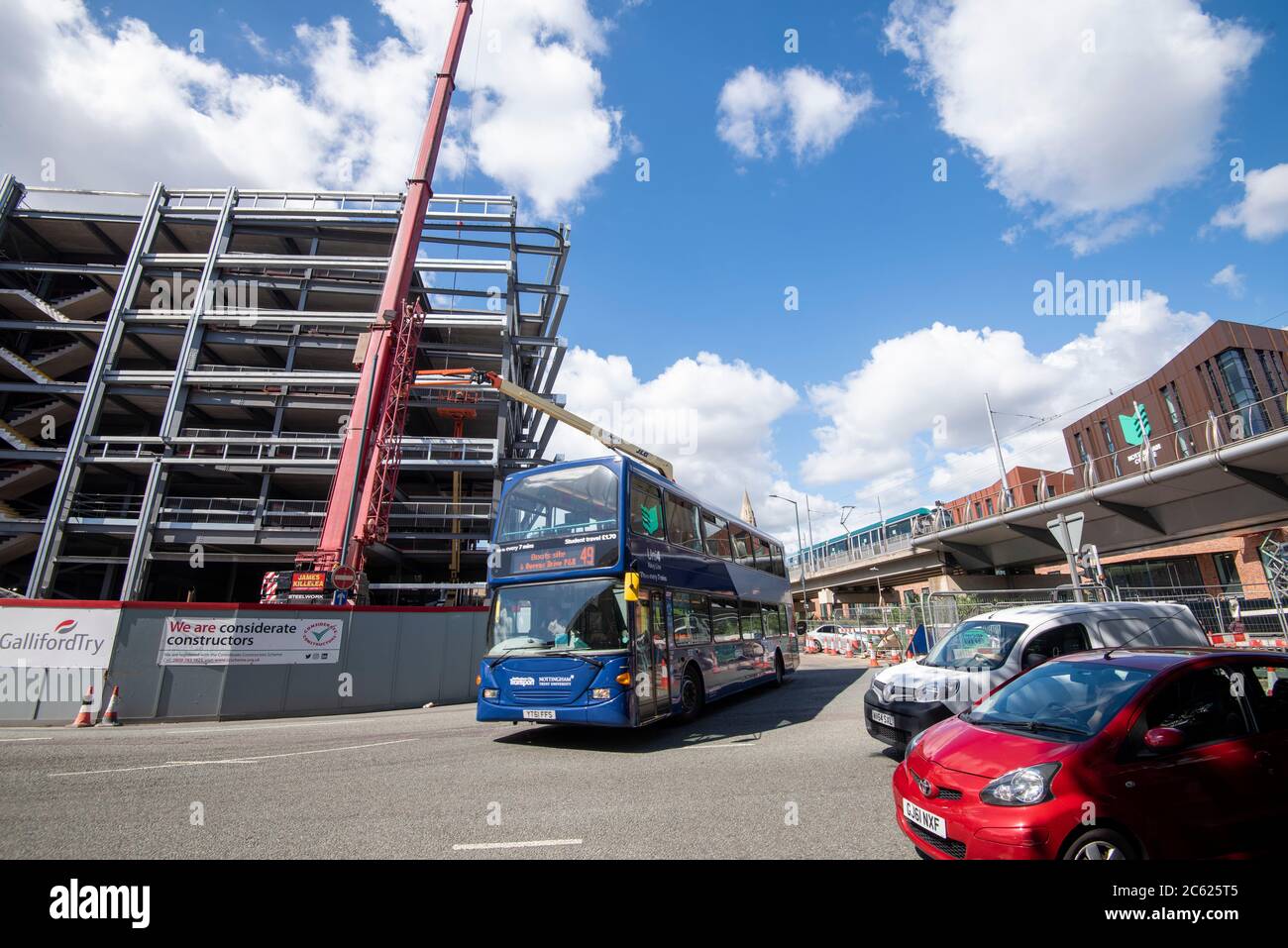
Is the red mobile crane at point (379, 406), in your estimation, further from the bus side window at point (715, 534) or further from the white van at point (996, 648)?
the white van at point (996, 648)

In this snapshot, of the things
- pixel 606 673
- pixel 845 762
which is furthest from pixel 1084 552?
pixel 606 673

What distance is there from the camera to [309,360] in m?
37.0

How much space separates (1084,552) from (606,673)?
9.81 metres

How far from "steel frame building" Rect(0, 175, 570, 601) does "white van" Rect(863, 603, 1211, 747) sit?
2623cm

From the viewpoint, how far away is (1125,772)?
10.5 ft

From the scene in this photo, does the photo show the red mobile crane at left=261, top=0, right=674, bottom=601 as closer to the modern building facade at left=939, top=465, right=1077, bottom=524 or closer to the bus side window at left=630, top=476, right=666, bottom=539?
the bus side window at left=630, top=476, right=666, bottom=539

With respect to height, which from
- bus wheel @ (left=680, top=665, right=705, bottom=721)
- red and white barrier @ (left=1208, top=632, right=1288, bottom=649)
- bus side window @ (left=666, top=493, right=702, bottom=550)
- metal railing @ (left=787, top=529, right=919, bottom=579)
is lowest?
bus wheel @ (left=680, top=665, right=705, bottom=721)

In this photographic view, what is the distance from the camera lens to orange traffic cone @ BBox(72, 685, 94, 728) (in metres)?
11.1

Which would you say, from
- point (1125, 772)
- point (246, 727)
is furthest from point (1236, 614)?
point (246, 727)

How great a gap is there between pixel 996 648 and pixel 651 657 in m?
4.49

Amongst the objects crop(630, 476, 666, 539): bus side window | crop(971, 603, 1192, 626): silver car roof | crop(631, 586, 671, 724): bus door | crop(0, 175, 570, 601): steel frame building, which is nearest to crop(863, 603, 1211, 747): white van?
crop(971, 603, 1192, 626): silver car roof

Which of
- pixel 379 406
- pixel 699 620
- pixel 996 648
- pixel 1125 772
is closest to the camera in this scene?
pixel 1125 772

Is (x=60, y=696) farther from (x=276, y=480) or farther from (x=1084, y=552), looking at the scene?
(x=276, y=480)

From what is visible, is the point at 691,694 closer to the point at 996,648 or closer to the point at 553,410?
the point at 996,648
